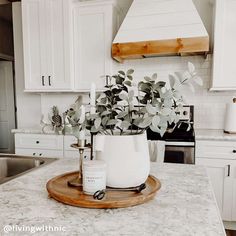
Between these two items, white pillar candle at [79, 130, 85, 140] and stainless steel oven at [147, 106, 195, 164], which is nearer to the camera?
white pillar candle at [79, 130, 85, 140]

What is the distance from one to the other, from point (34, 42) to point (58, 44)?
0.33 metres

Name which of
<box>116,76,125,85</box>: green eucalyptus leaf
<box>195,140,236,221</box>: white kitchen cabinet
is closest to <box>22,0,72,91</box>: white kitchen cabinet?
<box>195,140,236,221</box>: white kitchen cabinet

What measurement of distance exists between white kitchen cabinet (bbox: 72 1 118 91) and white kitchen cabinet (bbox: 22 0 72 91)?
0.11 meters

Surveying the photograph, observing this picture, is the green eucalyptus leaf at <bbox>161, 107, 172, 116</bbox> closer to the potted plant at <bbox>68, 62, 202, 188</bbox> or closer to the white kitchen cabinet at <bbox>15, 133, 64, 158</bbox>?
the potted plant at <bbox>68, 62, 202, 188</bbox>

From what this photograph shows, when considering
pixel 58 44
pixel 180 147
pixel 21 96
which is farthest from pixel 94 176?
pixel 21 96

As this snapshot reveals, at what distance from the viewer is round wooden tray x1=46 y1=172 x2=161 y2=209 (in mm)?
857

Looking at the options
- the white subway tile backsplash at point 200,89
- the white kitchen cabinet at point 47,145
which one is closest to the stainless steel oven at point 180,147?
the white subway tile backsplash at point 200,89

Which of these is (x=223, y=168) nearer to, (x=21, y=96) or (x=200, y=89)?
(x=200, y=89)

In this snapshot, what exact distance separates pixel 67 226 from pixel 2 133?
5.17 metres

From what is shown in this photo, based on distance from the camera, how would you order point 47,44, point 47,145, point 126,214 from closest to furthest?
point 126,214
point 47,145
point 47,44

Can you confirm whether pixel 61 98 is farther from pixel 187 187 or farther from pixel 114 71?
pixel 187 187

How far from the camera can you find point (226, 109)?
2789 millimetres

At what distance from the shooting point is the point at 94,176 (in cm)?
91

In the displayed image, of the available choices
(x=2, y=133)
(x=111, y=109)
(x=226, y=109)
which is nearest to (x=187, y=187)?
(x=111, y=109)
